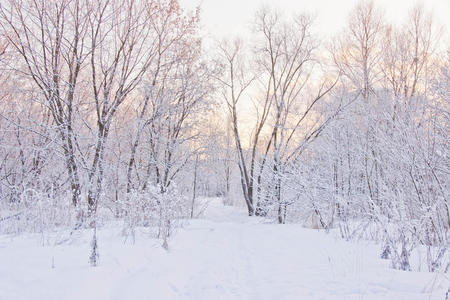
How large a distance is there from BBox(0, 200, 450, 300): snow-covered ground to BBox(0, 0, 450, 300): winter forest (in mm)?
38

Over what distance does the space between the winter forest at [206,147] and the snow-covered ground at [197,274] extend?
0.04 metres

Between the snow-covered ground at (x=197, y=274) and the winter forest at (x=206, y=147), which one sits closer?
the snow-covered ground at (x=197, y=274)

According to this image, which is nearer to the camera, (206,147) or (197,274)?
(197,274)

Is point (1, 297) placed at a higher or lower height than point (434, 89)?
lower

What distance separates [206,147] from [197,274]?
8.90m

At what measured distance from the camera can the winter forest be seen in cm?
412

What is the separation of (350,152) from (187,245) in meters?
5.16

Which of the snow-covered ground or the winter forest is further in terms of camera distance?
the winter forest

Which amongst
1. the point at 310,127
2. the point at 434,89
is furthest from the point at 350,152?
the point at 310,127

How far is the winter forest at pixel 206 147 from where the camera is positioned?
4.12 m

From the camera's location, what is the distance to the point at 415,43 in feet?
47.4

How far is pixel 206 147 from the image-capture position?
509 inches

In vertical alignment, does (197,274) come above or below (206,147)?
below

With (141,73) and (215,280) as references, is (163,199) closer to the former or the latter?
(215,280)
